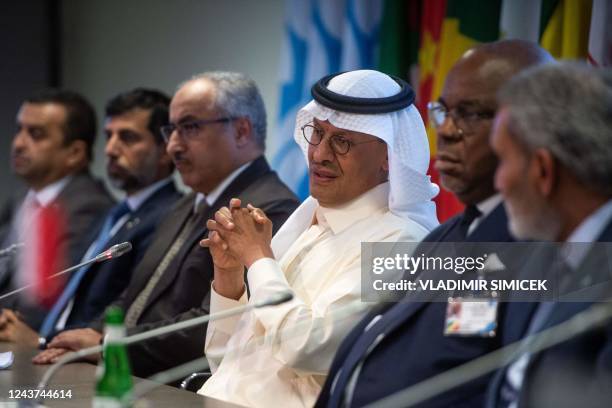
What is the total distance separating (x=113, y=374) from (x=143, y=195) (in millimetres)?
3024

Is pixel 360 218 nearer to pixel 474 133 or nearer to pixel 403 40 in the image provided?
pixel 474 133

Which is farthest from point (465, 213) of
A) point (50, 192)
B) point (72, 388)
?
point (50, 192)

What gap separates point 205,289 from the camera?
12.5ft

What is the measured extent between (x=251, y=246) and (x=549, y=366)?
1.23 meters

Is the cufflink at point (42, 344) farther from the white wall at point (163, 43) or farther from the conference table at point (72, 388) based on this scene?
the white wall at point (163, 43)

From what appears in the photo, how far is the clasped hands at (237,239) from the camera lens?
297 centimetres

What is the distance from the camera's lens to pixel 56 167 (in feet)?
18.7

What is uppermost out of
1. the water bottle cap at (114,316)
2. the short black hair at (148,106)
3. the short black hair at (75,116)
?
the water bottle cap at (114,316)

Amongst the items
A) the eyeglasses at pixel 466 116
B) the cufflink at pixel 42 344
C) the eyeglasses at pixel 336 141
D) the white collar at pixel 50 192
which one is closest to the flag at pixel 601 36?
the eyeglasses at pixel 336 141

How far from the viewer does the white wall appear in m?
5.89

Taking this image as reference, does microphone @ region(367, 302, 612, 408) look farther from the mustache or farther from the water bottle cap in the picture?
the mustache

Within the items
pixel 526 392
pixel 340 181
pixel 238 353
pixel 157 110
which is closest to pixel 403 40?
pixel 157 110

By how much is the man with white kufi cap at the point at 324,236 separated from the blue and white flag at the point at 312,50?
1637mm

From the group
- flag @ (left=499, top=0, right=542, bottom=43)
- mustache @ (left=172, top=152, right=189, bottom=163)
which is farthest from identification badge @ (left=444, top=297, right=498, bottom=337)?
mustache @ (left=172, top=152, right=189, bottom=163)
